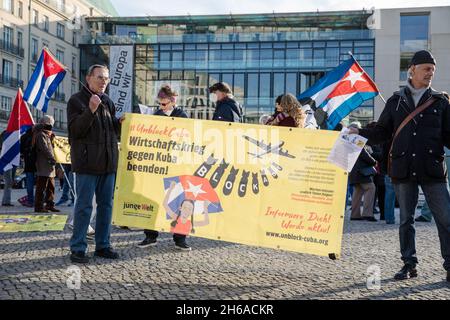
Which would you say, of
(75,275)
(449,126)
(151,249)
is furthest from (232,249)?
(449,126)

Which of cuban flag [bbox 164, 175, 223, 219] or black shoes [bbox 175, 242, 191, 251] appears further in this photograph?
black shoes [bbox 175, 242, 191, 251]

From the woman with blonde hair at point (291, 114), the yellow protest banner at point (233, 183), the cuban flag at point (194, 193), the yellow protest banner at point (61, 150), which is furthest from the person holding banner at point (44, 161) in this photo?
the woman with blonde hair at point (291, 114)

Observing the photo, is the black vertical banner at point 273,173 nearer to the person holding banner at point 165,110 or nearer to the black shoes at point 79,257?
the person holding banner at point 165,110

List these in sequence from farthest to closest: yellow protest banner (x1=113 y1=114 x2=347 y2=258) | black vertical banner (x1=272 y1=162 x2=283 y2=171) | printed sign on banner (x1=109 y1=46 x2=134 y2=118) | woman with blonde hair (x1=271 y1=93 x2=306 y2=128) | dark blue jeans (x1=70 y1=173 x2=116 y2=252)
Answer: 1. printed sign on banner (x1=109 y1=46 x2=134 y2=118)
2. woman with blonde hair (x1=271 y1=93 x2=306 y2=128)
3. dark blue jeans (x1=70 y1=173 x2=116 y2=252)
4. black vertical banner (x1=272 y1=162 x2=283 y2=171)
5. yellow protest banner (x1=113 y1=114 x2=347 y2=258)

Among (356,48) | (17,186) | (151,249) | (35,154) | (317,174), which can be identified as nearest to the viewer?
(317,174)

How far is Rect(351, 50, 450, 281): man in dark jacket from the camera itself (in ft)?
16.4

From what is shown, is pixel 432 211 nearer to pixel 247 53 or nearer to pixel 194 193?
pixel 194 193

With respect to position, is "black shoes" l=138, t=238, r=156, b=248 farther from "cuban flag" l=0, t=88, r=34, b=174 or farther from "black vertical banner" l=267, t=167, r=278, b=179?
"cuban flag" l=0, t=88, r=34, b=174

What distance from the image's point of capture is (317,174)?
4.95 metres

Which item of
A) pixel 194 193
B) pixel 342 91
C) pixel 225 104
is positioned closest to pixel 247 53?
pixel 342 91

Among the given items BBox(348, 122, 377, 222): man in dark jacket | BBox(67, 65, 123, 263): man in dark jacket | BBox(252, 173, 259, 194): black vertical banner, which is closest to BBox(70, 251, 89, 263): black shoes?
BBox(67, 65, 123, 263): man in dark jacket

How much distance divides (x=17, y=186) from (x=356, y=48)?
33.8m

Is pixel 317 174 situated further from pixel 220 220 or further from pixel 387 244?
pixel 387 244

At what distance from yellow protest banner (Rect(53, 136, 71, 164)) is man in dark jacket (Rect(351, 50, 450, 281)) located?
7.95 meters
